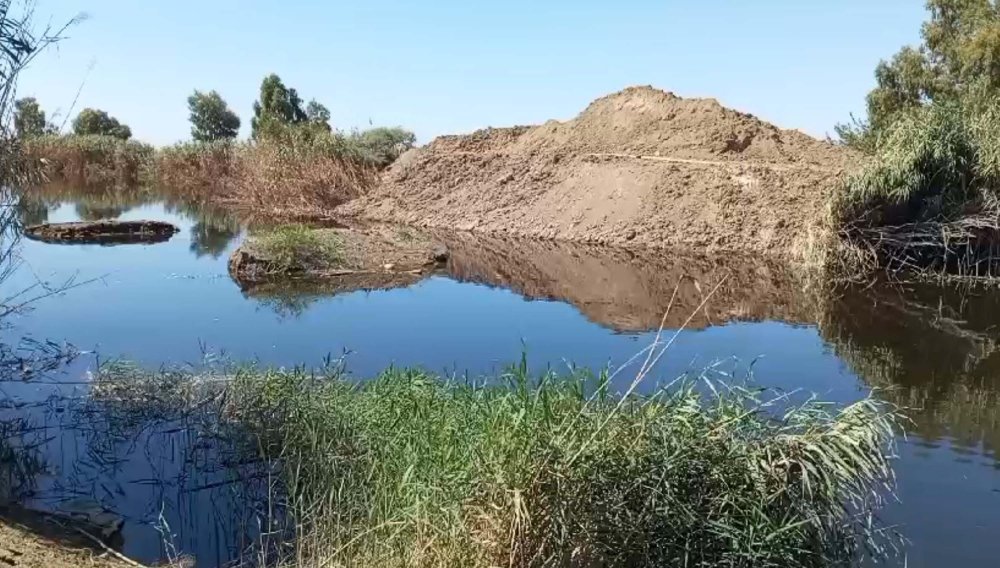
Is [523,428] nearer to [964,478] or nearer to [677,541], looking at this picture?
[677,541]

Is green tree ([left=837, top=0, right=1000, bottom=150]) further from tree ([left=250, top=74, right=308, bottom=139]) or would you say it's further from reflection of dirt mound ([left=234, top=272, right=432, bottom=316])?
tree ([left=250, top=74, right=308, bottom=139])

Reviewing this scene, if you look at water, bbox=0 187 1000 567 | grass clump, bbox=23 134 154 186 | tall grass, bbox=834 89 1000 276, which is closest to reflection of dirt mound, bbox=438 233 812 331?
water, bbox=0 187 1000 567

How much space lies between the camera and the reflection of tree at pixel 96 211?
2578cm

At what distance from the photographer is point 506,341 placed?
36.8 ft

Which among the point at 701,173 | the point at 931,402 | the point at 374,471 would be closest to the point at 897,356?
the point at 931,402

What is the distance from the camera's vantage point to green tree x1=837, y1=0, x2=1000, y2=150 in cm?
2284

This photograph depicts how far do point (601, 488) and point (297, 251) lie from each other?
12.7 m

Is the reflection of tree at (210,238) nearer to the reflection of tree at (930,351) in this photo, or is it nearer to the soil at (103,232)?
the soil at (103,232)

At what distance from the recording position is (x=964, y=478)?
663cm

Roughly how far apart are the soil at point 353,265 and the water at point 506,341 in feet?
1.56

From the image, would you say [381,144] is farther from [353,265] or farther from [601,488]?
[601,488]

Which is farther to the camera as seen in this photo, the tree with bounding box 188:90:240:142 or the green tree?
the tree with bounding box 188:90:240:142

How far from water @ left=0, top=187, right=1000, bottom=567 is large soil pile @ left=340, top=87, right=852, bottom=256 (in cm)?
232

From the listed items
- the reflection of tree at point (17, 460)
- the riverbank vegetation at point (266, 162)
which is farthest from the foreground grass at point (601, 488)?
the riverbank vegetation at point (266, 162)
